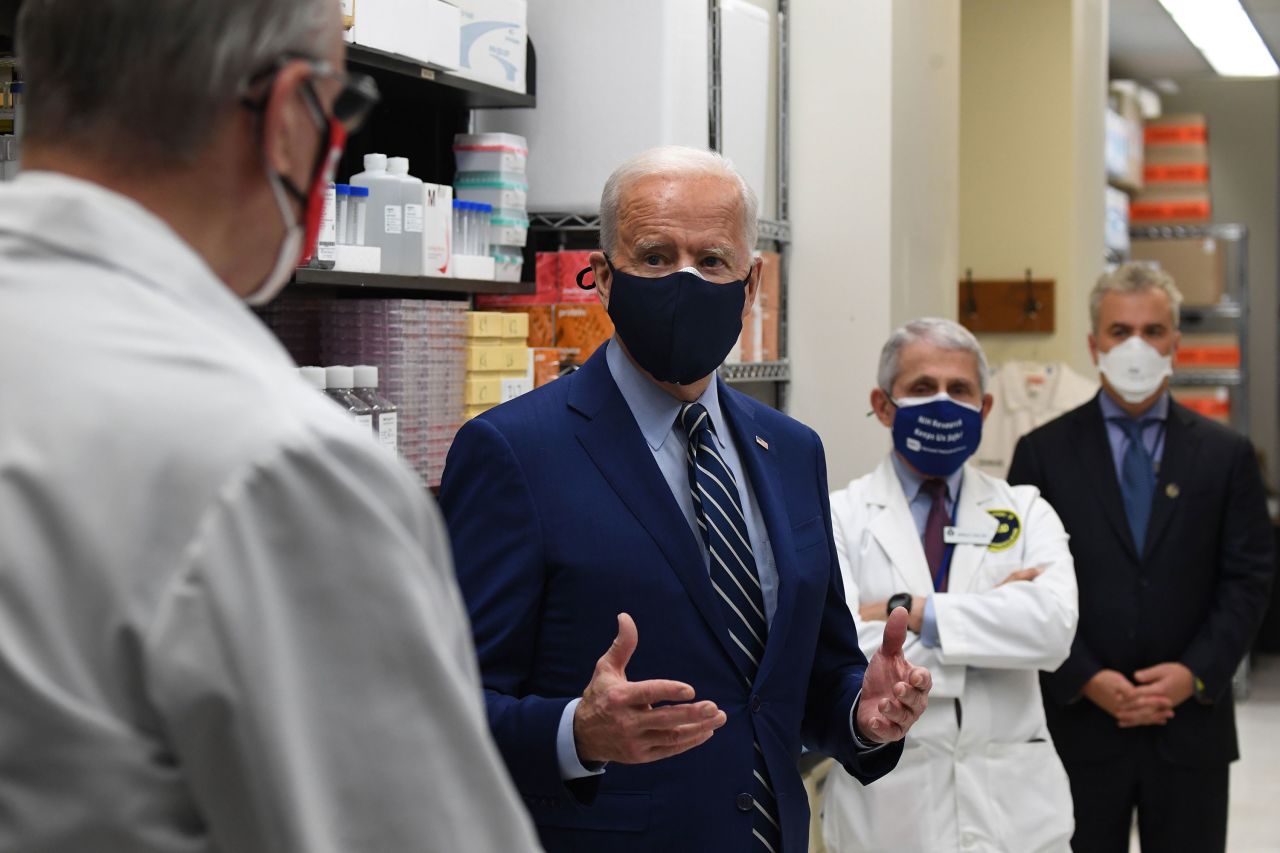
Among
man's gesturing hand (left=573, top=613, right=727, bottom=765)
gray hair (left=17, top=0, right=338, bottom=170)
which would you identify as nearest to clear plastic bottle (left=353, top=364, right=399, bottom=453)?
man's gesturing hand (left=573, top=613, right=727, bottom=765)

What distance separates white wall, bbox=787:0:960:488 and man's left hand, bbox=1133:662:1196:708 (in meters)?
1.25

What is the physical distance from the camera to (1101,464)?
367 centimetres

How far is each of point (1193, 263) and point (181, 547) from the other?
9784mm

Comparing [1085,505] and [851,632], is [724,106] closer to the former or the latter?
[1085,505]

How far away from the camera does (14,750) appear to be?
2.58 ft

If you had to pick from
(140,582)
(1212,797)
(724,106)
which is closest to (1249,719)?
(1212,797)

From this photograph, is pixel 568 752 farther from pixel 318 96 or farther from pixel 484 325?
pixel 484 325

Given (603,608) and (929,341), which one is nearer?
(603,608)

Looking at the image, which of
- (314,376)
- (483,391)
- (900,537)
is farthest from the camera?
(483,391)

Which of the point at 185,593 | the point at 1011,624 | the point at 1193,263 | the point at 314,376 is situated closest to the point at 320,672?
the point at 185,593

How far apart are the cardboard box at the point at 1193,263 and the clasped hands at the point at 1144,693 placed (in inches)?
264

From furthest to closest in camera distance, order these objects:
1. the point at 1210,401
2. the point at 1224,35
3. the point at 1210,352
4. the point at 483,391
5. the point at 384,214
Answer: the point at 1210,352
the point at 1210,401
the point at 1224,35
the point at 483,391
the point at 384,214

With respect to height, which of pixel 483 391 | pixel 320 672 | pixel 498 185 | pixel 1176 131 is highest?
pixel 1176 131

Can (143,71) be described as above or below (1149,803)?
above
